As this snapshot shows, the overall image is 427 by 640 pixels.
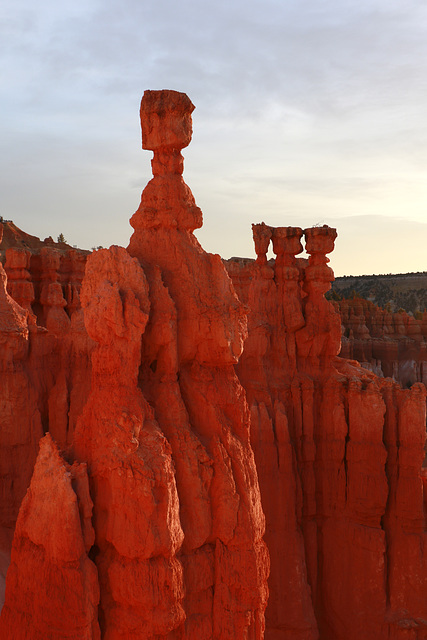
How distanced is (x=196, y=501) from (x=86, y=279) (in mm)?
2288

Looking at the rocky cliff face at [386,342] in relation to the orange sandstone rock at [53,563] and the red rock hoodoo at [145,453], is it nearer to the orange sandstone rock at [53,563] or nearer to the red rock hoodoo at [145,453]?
the red rock hoodoo at [145,453]

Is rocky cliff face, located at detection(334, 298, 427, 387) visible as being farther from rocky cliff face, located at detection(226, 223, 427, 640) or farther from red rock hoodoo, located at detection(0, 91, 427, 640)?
red rock hoodoo, located at detection(0, 91, 427, 640)

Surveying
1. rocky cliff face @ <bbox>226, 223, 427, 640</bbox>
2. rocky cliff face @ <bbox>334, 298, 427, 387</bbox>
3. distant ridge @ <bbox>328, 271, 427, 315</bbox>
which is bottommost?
rocky cliff face @ <bbox>226, 223, 427, 640</bbox>

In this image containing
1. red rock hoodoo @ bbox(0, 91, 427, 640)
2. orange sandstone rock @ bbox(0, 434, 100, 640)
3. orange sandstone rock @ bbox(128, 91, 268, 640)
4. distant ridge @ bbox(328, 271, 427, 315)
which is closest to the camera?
orange sandstone rock @ bbox(0, 434, 100, 640)

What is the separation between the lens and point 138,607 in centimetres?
554

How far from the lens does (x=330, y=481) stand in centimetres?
1287

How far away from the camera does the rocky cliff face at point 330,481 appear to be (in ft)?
39.8

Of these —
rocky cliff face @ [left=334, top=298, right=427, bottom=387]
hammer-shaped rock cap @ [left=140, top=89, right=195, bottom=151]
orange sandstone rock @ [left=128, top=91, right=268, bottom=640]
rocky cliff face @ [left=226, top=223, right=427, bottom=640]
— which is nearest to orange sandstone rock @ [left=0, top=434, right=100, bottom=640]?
orange sandstone rock @ [left=128, top=91, right=268, bottom=640]

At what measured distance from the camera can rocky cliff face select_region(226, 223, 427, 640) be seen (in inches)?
477

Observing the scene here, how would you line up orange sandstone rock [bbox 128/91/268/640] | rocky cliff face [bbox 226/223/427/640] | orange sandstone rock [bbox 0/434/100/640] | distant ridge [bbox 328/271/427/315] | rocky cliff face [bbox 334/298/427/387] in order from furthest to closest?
distant ridge [bbox 328/271/427/315] → rocky cliff face [bbox 334/298/427/387] → rocky cliff face [bbox 226/223/427/640] → orange sandstone rock [bbox 128/91/268/640] → orange sandstone rock [bbox 0/434/100/640]

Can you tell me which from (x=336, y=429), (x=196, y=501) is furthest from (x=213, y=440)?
(x=336, y=429)

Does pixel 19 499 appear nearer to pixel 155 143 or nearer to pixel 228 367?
pixel 228 367

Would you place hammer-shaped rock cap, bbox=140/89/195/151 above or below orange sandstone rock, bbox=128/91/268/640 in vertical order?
above

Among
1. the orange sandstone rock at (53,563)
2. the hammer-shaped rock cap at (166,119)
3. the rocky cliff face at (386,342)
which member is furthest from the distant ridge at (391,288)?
the orange sandstone rock at (53,563)
